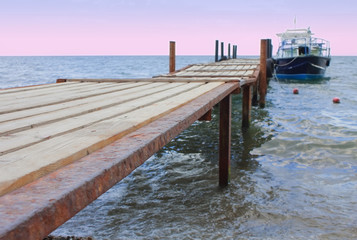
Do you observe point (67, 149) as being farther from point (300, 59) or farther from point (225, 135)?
point (300, 59)

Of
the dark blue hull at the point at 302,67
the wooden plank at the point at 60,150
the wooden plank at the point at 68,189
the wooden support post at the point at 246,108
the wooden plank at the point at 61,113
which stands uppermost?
the dark blue hull at the point at 302,67

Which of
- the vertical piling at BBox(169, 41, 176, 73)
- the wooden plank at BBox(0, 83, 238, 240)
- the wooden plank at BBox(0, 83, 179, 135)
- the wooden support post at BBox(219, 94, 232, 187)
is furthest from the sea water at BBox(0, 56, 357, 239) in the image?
the vertical piling at BBox(169, 41, 176, 73)

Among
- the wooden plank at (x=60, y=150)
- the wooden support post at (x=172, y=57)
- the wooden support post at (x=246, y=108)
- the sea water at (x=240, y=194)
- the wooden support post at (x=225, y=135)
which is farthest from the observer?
the wooden support post at (x=172, y=57)

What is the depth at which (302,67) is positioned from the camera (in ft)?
81.6

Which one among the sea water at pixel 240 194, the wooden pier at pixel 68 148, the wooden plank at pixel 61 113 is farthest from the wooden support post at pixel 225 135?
the wooden plank at pixel 61 113

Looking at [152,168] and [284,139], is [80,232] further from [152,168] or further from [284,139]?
[284,139]

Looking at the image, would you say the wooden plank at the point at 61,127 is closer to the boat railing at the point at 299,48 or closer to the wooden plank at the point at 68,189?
the wooden plank at the point at 68,189

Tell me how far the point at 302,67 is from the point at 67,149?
25121 mm

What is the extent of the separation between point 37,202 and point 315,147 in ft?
22.9

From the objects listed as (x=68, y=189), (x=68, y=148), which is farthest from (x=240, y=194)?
(x=68, y=189)

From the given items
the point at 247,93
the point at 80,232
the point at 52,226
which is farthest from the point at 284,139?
the point at 52,226

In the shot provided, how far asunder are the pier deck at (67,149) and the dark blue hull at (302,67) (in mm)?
23003

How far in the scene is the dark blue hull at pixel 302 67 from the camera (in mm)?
24672

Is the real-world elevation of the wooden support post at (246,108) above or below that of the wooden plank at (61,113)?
below
